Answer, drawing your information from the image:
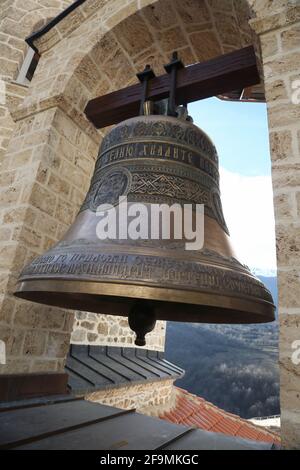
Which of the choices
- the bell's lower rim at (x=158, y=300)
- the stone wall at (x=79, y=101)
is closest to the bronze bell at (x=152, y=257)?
the bell's lower rim at (x=158, y=300)

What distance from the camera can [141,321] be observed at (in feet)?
4.12

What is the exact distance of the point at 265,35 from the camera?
1.58 m

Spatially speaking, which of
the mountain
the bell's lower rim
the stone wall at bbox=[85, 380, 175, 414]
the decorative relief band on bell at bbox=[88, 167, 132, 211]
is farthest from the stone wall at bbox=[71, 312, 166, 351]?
the mountain

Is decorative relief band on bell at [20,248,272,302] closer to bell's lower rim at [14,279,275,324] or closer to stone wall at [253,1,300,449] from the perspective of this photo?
bell's lower rim at [14,279,275,324]

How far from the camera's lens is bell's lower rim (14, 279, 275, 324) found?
955 millimetres

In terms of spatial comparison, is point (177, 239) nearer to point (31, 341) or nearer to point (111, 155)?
point (111, 155)

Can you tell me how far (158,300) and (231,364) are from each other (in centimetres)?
3387

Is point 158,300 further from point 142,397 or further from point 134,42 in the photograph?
point 142,397

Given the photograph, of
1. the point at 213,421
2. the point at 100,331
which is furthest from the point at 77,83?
the point at 213,421

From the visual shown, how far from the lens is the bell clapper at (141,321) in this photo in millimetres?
1245

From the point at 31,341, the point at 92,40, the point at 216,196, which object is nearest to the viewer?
the point at 216,196

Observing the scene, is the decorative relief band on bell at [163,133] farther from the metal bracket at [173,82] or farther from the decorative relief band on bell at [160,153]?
the metal bracket at [173,82]
